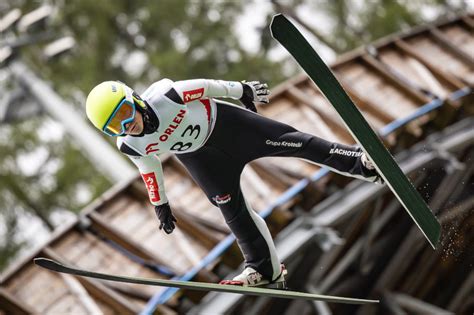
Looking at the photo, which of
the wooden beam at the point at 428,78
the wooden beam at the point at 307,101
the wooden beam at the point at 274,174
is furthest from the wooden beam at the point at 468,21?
the wooden beam at the point at 274,174

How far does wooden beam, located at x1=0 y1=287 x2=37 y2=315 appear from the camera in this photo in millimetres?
7137

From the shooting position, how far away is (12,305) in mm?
7164

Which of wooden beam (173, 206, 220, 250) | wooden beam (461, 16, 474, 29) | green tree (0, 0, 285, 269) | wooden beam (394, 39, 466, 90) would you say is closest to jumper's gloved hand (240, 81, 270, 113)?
wooden beam (173, 206, 220, 250)

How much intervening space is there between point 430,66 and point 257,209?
318cm

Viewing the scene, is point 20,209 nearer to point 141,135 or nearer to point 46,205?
point 46,205

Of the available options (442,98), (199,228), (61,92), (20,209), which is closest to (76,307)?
(199,228)

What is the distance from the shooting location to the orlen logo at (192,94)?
4.45 m

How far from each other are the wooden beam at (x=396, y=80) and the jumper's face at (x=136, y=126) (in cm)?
527

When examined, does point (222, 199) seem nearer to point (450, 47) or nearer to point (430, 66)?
point (430, 66)

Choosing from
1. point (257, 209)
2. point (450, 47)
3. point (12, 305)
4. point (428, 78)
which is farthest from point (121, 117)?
point (450, 47)

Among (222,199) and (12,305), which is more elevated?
(12,305)

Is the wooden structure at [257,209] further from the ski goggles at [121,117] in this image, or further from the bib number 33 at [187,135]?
the ski goggles at [121,117]

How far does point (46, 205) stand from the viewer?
20.4 metres

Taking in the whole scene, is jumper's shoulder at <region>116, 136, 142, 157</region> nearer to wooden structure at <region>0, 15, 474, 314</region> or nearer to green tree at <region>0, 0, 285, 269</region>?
wooden structure at <region>0, 15, 474, 314</region>
